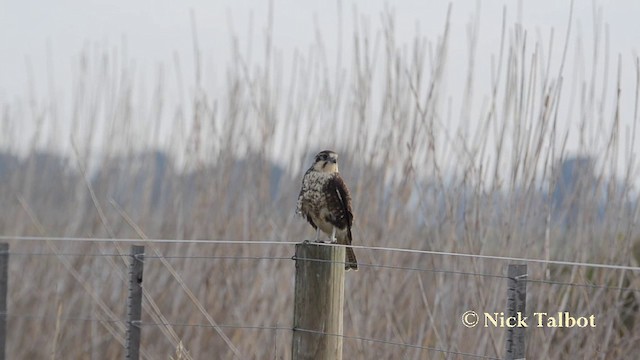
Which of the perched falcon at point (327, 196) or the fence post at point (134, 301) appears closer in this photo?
the fence post at point (134, 301)

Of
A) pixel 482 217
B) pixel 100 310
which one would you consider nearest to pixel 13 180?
pixel 100 310

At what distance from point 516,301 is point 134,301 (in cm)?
101

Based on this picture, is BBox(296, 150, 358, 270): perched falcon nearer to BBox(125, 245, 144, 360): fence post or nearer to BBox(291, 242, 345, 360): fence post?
BBox(291, 242, 345, 360): fence post

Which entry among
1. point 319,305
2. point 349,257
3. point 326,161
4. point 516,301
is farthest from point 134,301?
point 516,301

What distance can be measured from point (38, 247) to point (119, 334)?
71cm

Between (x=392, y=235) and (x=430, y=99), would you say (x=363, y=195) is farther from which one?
(x=430, y=99)

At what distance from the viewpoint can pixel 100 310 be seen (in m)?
4.02

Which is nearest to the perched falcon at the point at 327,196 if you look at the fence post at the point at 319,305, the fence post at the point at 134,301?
the fence post at the point at 319,305

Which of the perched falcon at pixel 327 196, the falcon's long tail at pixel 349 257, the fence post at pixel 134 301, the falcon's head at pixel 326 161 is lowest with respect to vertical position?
the fence post at pixel 134 301

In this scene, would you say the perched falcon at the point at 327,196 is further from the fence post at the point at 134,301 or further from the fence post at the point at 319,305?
the fence post at the point at 134,301

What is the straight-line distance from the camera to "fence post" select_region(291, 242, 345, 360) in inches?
106

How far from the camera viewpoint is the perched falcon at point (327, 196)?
130 inches

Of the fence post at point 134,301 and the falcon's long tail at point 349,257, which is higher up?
the falcon's long tail at point 349,257

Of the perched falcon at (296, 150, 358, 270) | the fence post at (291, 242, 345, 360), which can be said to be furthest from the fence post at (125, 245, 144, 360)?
the perched falcon at (296, 150, 358, 270)
